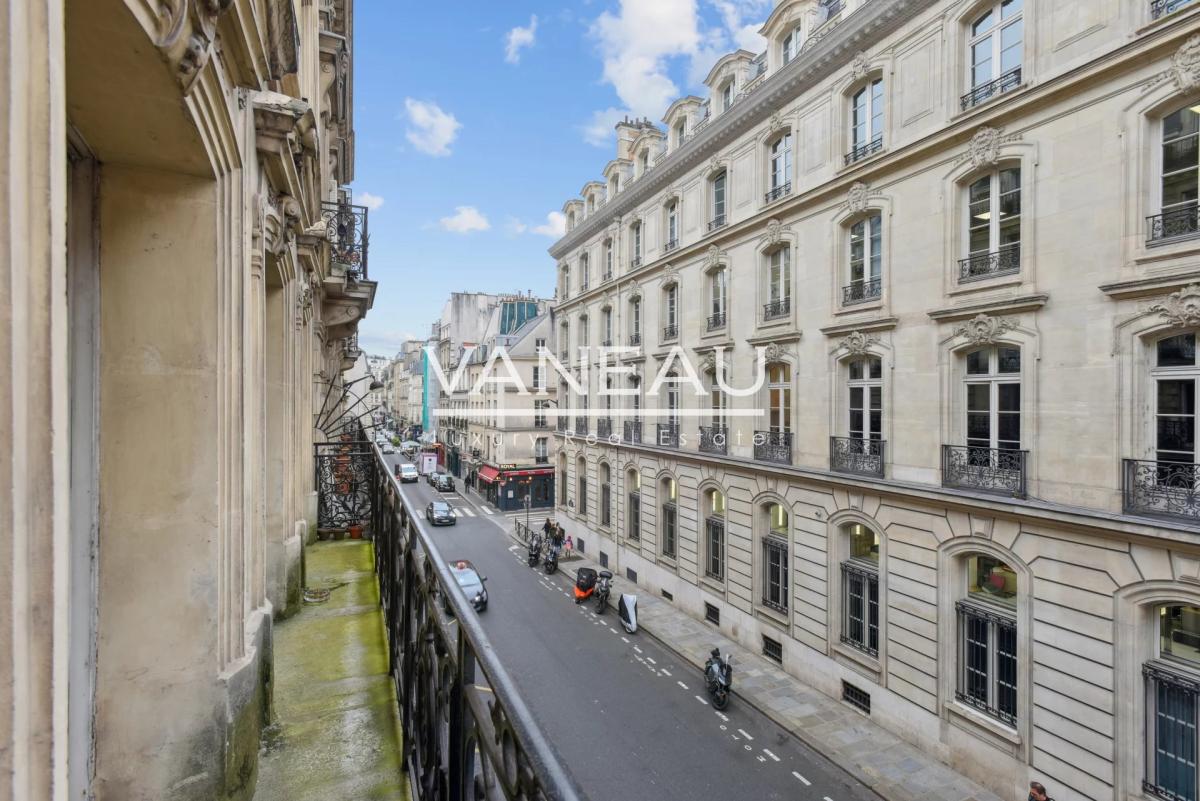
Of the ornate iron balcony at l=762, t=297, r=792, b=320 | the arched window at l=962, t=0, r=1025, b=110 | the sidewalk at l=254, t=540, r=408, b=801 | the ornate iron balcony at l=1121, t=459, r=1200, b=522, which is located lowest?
the sidewalk at l=254, t=540, r=408, b=801

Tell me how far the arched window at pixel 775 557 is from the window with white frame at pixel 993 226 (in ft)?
25.6

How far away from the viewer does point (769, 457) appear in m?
16.5

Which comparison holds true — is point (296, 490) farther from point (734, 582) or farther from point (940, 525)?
point (734, 582)

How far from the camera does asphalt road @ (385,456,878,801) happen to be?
11.4 meters

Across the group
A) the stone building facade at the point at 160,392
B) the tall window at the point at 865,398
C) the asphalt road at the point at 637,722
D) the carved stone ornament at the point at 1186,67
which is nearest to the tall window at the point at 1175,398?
the carved stone ornament at the point at 1186,67

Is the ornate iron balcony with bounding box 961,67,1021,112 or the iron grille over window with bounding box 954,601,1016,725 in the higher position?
the ornate iron balcony with bounding box 961,67,1021,112

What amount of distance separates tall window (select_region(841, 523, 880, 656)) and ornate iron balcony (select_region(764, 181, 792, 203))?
30.1ft

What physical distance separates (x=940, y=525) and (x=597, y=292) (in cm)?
1808

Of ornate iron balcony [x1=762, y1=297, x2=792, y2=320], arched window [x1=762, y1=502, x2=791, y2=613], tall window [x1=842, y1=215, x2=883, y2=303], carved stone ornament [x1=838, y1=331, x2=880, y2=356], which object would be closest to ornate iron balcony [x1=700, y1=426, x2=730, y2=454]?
arched window [x1=762, y1=502, x2=791, y2=613]

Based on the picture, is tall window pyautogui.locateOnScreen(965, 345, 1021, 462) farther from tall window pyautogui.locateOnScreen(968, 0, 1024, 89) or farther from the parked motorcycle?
the parked motorcycle

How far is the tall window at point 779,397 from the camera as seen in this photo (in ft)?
53.4

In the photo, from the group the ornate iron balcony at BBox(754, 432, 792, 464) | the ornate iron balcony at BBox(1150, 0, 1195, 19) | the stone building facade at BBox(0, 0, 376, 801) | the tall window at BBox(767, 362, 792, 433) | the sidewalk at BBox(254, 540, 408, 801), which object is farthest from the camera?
the tall window at BBox(767, 362, 792, 433)

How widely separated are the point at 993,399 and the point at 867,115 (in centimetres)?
756

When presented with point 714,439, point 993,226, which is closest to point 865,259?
point 993,226
